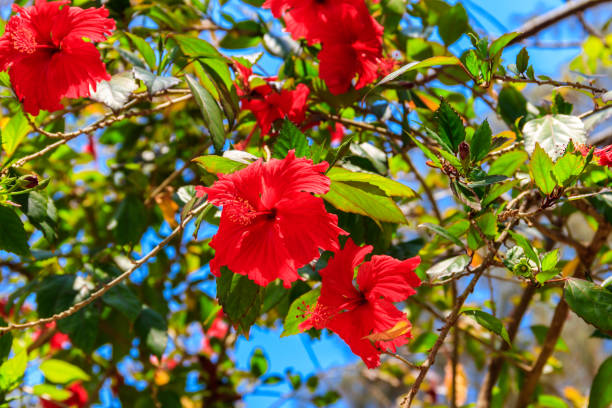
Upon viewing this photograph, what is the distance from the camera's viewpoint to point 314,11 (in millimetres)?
965

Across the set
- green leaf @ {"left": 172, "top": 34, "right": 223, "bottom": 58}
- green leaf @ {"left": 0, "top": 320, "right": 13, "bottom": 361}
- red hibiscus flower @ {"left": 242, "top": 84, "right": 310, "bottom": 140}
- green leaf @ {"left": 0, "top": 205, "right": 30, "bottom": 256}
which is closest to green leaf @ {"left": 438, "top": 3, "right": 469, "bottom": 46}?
red hibiscus flower @ {"left": 242, "top": 84, "right": 310, "bottom": 140}

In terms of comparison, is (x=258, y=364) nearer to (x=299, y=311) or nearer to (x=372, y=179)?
(x=299, y=311)

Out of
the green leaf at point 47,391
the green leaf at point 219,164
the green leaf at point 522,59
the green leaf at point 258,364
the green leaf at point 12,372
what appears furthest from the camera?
the green leaf at point 258,364

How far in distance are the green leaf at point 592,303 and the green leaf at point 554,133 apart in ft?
0.70

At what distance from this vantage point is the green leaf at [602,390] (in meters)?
0.88

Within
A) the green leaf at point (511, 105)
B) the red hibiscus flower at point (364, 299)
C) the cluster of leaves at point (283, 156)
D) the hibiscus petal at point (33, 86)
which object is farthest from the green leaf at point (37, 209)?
the green leaf at point (511, 105)

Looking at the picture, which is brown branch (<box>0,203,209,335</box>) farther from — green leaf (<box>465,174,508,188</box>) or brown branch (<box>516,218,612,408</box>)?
brown branch (<box>516,218,612,408</box>)

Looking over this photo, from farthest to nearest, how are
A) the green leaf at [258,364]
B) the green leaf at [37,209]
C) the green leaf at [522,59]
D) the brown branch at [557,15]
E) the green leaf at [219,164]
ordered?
1. the green leaf at [258,364]
2. the brown branch at [557,15]
3. the green leaf at [37,209]
4. the green leaf at [522,59]
5. the green leaf at [219,164]

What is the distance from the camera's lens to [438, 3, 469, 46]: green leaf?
1.08m

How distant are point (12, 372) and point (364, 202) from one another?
741 mm

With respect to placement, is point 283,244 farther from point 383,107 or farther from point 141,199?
point 141,199

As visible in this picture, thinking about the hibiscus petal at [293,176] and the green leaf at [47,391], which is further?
the green leaf at [47,391]

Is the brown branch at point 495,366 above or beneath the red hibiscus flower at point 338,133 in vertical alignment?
beneath

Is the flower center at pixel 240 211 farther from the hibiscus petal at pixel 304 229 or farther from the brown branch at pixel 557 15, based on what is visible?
the brown branch at pixel 557 15
